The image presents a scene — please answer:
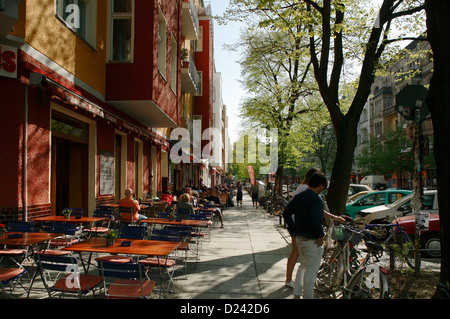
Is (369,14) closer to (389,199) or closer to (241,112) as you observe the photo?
(389,199)

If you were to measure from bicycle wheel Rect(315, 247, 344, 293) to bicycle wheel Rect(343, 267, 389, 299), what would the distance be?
364mm

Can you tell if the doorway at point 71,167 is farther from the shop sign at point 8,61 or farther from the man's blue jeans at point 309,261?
the man's blue jeans at point 309,261

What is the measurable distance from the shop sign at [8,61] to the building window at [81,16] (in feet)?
7.98

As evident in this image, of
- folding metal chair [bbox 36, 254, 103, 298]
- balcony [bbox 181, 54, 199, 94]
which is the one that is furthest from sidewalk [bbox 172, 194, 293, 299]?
balcony [bbox 181, 54, 199, 94]

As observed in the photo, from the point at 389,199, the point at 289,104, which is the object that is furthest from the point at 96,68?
the point at 289,104

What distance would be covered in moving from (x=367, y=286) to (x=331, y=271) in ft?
3.50

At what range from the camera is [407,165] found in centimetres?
3597

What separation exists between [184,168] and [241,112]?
21.0 feet

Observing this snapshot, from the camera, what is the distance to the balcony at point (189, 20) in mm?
18750

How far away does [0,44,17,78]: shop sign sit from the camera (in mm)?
6531

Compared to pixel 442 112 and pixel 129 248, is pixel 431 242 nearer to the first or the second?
pixel 442 112

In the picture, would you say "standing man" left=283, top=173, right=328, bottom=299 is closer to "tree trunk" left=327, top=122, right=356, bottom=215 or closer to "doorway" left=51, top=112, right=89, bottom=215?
"tree trunk" left=327, top=122, right=356, bottom=215

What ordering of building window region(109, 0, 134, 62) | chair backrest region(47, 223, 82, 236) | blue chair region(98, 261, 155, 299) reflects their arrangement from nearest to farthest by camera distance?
blue chair region(98, 261, 155, 299) → chair backrest region(47, 223, 82, 236) → building window region(109, 0, 134, 62)

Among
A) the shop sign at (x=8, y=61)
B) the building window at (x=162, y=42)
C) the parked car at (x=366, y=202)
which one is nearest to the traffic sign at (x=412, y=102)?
the shop sign at (x=8, y=61)
